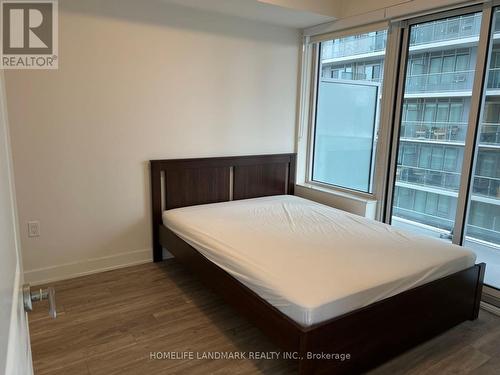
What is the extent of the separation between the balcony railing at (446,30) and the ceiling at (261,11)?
81 cm

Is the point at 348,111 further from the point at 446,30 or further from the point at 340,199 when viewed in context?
the point at 446,30

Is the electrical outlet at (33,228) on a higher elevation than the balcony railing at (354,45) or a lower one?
lower

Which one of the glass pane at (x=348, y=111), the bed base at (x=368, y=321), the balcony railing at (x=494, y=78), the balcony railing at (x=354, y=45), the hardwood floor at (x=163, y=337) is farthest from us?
the glass pane at (x=348, y=111)

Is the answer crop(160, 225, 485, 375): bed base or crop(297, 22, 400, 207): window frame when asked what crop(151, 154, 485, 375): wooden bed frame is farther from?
crop(297, 22, 400, 207): window frame

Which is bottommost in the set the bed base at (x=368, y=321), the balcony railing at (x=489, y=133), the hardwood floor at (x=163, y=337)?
the hardwood floor at (x=163, y=337)

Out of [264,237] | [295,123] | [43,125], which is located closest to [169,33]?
[43,125]

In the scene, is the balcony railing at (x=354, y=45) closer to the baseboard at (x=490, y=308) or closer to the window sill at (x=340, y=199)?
the window sill at (x=340, y=199)

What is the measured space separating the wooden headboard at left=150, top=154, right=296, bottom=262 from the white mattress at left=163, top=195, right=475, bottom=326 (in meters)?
0.20

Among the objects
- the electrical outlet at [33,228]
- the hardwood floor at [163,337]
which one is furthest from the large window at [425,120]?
the electrical outlet at [33,228]

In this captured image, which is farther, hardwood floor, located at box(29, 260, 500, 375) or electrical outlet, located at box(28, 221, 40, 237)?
electrical outlet, located at box(28, 221, 40, 237)

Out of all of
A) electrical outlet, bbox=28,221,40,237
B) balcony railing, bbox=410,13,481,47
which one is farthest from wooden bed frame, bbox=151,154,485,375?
balcony railing, bbox=410,13,481,47

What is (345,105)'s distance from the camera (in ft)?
13.0

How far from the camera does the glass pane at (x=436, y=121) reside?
9.27ft

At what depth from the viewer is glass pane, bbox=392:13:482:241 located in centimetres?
283
